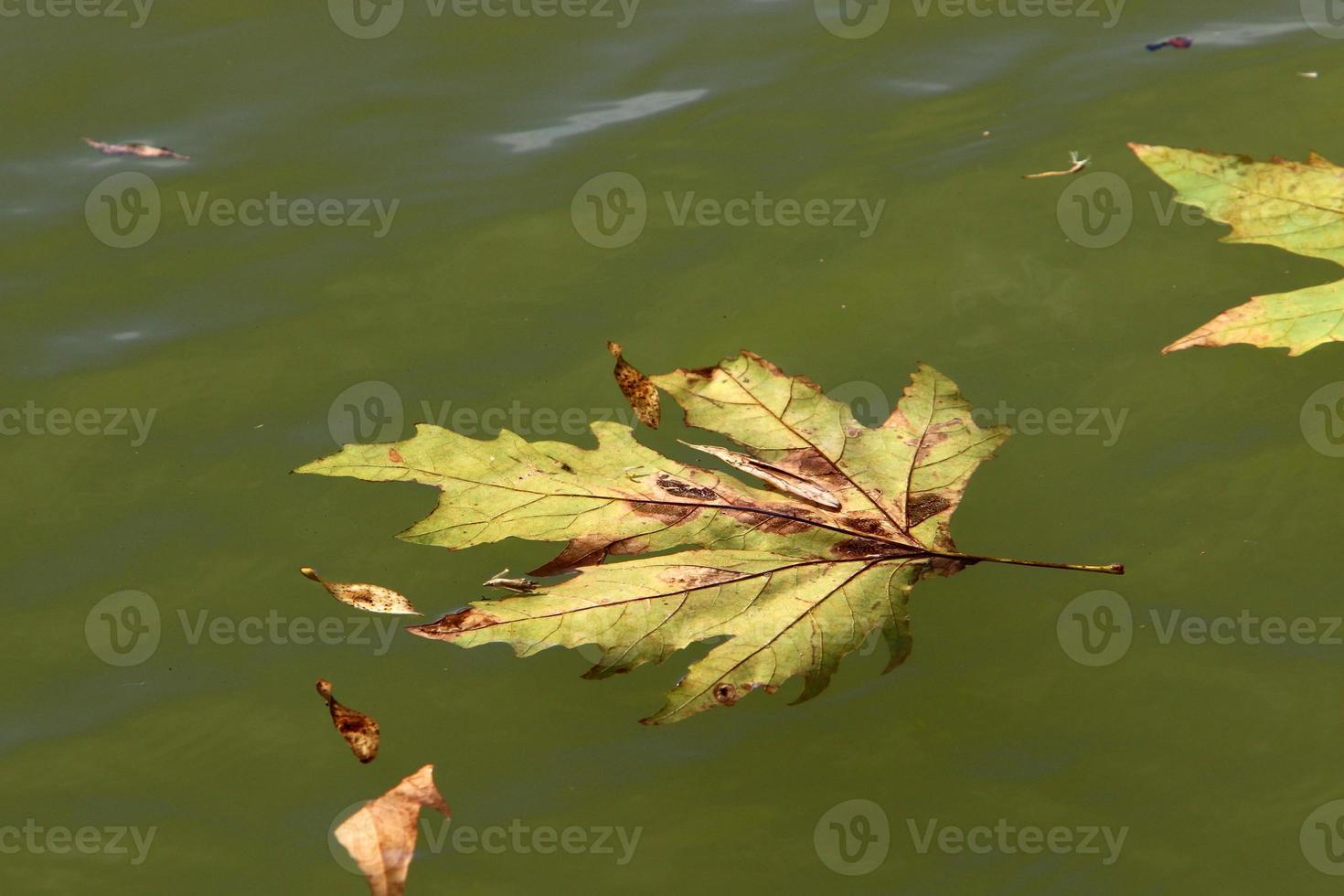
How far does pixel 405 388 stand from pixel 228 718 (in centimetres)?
65

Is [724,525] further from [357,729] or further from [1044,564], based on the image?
[357,729]

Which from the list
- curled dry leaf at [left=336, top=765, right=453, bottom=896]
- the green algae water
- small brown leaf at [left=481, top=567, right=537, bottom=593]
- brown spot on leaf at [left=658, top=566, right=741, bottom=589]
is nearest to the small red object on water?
the green algae water

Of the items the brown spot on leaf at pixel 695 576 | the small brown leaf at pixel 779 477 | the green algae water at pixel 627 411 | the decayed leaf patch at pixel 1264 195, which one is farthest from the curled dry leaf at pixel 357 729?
the decayed leaf patch at pixel 1264 195

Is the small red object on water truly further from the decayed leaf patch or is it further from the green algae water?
the decayed leaf patch

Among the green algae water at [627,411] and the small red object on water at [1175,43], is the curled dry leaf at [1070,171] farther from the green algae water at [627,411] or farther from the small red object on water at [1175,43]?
the small red object on water at [1175,43]

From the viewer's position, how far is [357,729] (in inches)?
65.2

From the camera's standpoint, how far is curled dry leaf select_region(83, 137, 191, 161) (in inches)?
100

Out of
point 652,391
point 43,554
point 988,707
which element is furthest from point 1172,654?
point 43,554

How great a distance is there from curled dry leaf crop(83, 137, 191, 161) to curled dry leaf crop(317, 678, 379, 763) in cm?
140

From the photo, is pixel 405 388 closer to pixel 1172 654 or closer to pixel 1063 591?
pixel 1063 591

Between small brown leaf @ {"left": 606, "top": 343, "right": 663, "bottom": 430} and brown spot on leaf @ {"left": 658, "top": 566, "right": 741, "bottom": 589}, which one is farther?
small brown leaf @ {"left": 606, "top": 343, "right": 663, "bottom": 430}

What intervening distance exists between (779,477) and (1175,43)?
1.55 metres

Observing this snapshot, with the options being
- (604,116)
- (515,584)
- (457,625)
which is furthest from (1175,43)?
(457,625)

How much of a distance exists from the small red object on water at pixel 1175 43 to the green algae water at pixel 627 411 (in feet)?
0.11
